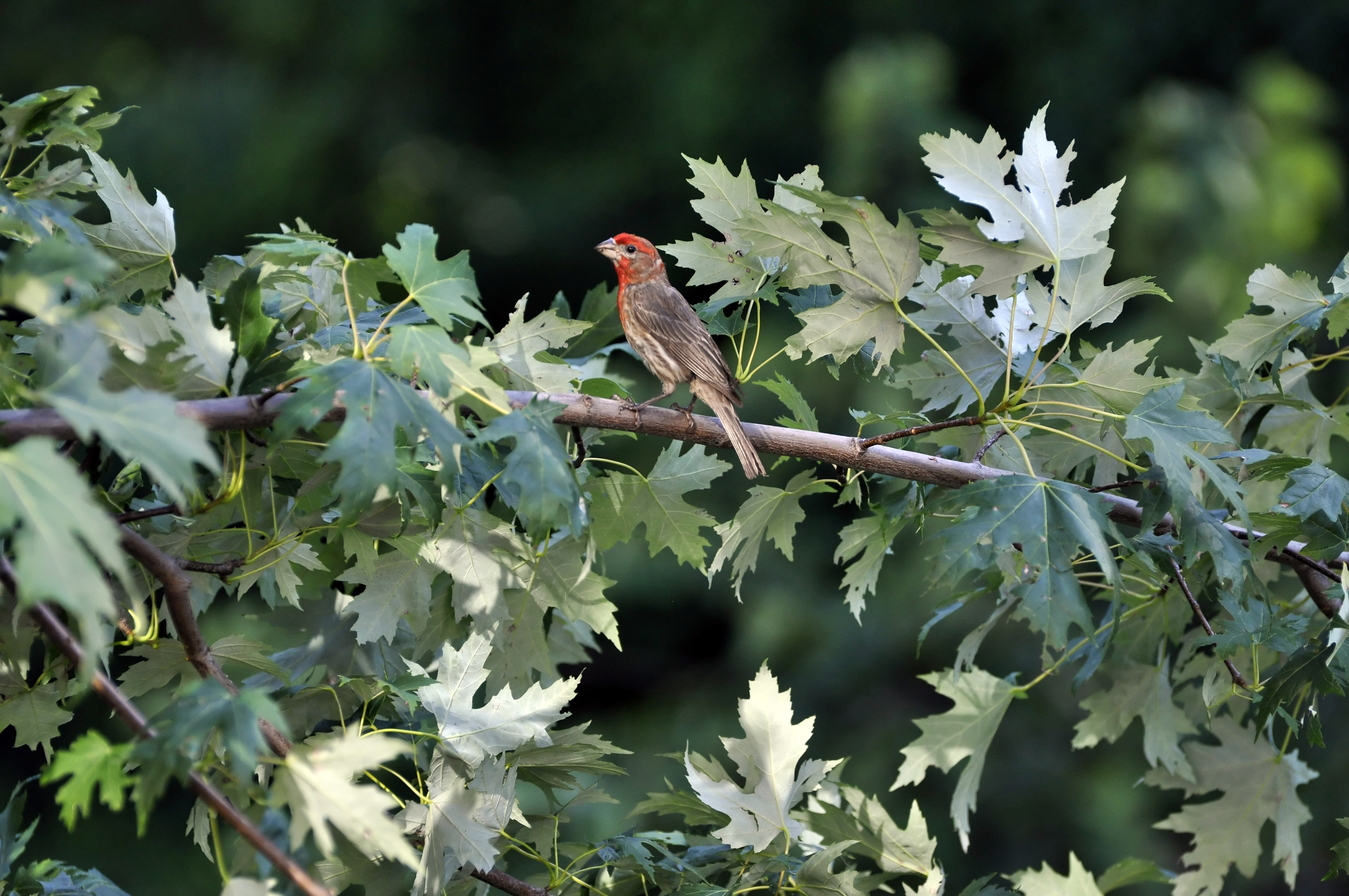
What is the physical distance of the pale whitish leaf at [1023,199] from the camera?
142 cm

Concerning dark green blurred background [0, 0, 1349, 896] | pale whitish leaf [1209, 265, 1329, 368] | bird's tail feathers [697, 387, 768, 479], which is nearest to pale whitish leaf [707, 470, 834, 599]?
bird's tail feathers [697, 387, 768, 479]

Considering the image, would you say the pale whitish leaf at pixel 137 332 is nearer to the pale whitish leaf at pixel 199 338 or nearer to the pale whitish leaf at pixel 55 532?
the pale whitish leaf at pixel 199 338

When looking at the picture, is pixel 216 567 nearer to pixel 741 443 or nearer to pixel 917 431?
pixel 741 443

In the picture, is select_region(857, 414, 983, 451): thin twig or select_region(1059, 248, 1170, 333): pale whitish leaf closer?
select_region(857, 414, 983, 451): thin twig

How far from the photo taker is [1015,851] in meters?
6.34

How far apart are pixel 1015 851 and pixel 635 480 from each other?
18.4 ft

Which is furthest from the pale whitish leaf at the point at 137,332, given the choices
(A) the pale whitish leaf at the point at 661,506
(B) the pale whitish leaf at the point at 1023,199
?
(B) the pale whitish leaf at the point at 1023,199

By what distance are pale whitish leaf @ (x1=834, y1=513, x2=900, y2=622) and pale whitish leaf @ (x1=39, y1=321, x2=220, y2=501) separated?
960 mm

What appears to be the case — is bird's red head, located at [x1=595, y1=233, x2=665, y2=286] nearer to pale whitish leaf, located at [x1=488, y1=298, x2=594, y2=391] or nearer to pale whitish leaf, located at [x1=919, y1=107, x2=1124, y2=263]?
pale whitish leaf, located at [x1=488, y1=298, x2=594, y2=391]

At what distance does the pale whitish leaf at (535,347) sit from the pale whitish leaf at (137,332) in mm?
451

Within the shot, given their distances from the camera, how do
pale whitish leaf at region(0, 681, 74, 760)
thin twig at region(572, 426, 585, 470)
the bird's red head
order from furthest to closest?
1. the bird's red head
2. thin twig at region(572, 426, 585, 470)
3. pale whitish leaf at region(0, 681, 74, 760)

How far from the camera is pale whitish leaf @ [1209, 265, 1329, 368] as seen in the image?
172 cm

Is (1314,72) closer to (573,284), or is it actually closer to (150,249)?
(573,284)

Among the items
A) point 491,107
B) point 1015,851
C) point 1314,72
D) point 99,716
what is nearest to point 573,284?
point 491,107
